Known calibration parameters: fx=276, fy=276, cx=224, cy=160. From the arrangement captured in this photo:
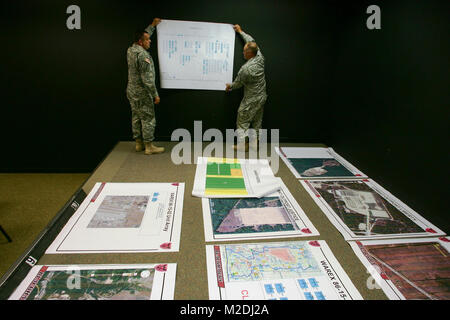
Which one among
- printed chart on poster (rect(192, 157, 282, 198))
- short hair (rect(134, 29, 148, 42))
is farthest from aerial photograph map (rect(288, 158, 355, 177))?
short hair (rect(134, 29, 148, 42))

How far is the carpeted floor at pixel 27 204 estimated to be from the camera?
64.7 inches

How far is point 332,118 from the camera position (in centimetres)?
241

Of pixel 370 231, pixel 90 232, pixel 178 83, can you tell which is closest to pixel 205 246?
pixel 90 232

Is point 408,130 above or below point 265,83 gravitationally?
below

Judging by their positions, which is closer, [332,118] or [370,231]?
[370,231]

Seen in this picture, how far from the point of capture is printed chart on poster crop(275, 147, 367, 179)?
1.81m

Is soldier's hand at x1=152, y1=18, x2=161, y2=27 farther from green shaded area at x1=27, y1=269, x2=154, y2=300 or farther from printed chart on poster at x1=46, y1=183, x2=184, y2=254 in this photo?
green shaded area at x1=27, y1=269, x2=154, y2=300

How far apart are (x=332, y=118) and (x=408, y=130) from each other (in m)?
0.94

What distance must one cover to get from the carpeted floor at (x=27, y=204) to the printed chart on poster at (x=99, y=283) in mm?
782

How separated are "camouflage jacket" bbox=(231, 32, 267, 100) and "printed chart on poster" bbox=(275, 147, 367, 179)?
491mm

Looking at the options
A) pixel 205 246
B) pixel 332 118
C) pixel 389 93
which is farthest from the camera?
pixel 332 118

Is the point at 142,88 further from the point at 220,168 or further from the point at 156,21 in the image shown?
the point at 220,168
